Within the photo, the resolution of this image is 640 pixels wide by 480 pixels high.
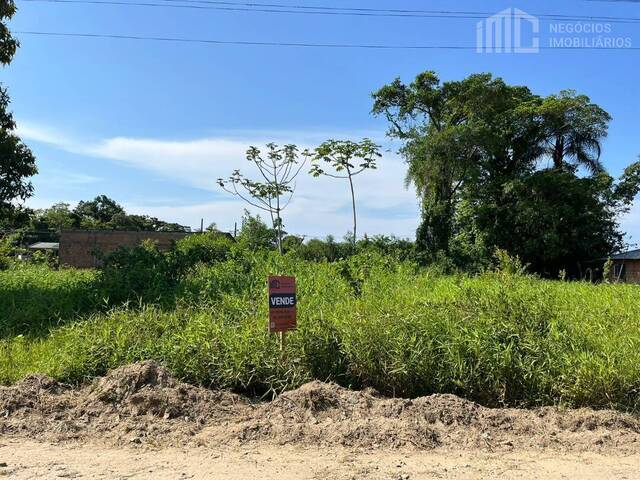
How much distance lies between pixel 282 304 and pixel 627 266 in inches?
942

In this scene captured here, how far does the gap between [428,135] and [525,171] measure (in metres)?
5.27

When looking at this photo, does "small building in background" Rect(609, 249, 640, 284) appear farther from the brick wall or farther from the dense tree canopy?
the brick wall

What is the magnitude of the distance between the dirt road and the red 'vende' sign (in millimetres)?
1525

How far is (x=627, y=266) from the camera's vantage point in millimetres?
24547

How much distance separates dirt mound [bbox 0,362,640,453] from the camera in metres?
4.18

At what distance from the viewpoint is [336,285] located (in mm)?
9000

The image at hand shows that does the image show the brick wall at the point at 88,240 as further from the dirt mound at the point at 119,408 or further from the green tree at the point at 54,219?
the dirt mound at the point at 119,408

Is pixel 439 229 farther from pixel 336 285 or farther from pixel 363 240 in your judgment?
pixel 336 285

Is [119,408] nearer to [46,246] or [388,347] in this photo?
[388,347]

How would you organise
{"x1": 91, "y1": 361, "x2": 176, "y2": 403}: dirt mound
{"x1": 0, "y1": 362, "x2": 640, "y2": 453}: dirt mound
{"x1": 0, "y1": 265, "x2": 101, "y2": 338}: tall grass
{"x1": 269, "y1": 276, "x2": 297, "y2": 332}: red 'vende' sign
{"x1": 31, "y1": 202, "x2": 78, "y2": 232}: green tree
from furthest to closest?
1. {"x1": 31, "y1": 202, "x2": 78, "y2": 232}: green tree
2. {"x1": 0, "y1": 265, "x2": 101, "y2": 338}: tall grass
3. {"x1": 269, "y1": 276, "x2": 297, "y2": 332}: red 'vende' sign
4. {"x1": 91, "y1": 361, "x2": 176, "y2": 403}: dirt mound
5. {"x1": 0, "y1": 362, "x2": 640, "y2": 453}: dirt mound

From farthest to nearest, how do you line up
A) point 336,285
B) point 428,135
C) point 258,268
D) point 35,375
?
point 428,135 → point 258,268 → point 336,285 → point 35,375

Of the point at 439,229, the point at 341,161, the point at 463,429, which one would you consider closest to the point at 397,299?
the point at 463,429

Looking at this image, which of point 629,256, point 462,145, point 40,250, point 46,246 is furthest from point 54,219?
point 629,256

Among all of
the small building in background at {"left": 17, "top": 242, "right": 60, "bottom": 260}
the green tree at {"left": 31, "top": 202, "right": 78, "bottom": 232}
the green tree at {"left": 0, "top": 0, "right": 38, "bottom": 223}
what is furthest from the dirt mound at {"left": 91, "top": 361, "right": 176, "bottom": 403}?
the green tree at {"left": 31, "top": 202, "right": 78, "bottom": 232}
